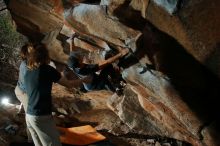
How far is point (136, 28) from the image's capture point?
24.1 feet

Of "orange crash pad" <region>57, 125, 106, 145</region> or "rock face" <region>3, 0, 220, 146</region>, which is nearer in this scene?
"rock face" <region>3, 0, 220, 146</region>

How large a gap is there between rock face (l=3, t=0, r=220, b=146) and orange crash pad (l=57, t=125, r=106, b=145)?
93 centimetres

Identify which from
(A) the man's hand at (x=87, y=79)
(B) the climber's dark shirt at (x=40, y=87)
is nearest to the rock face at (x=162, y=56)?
(A) the man's hand at (x=87, y=79)

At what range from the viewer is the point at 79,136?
893cm

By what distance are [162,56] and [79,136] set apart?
3351mm

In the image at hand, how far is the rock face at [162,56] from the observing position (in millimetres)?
6273

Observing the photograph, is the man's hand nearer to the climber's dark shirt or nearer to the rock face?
the rock face

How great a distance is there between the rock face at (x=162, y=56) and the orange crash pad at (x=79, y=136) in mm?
926

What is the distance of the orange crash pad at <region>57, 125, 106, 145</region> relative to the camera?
8750mm

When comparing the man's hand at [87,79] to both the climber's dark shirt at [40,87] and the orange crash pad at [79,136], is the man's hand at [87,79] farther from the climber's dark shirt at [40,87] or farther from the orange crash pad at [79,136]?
the orange crash pad at [79,136]

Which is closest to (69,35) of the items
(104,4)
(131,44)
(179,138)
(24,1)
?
(24,1)

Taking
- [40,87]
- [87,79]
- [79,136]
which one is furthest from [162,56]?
[79,136]

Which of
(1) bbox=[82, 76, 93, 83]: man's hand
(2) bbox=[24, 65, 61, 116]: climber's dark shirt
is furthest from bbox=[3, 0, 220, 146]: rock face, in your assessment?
(2) bbox=[24, 65, 61, 116]: climber's dark shirt

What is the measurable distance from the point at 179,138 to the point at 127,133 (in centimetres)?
152
